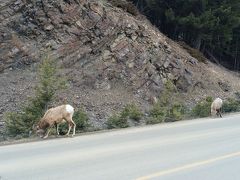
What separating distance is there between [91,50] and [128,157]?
72.3 feet

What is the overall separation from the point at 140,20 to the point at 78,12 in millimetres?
6524

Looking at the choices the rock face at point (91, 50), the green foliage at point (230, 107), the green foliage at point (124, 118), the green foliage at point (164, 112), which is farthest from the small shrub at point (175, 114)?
the green foliage at point (230, 107)

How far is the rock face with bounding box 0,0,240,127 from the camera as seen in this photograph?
31109 mm

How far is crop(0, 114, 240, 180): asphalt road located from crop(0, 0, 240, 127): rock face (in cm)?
1363

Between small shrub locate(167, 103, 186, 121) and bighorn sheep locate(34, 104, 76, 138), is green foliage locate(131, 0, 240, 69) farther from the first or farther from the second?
bighorn sheep locate(34, 104, 76, 138)

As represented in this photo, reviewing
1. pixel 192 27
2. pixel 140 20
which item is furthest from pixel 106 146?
pixel 192 27

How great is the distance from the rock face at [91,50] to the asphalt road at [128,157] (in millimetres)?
13631

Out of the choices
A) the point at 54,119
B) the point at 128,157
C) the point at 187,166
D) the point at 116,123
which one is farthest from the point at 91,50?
the point at 187,166

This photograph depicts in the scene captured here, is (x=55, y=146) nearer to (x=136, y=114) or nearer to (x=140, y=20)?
(x=136, y=114)

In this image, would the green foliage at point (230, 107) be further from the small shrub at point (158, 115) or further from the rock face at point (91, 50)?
the small shrub at point (158, 115)

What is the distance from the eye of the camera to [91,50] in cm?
3322

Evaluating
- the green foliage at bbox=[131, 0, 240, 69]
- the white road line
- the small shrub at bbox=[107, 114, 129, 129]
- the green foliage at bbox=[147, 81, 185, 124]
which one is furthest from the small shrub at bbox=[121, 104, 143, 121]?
the green foliage at bbox=[131, 0, 240, 69]

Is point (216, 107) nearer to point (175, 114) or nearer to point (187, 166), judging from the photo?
point (175, 114)

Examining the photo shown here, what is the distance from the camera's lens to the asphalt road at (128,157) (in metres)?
9.59
